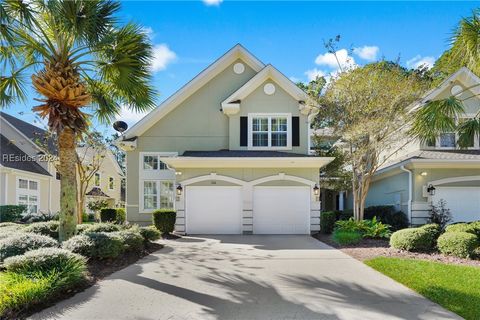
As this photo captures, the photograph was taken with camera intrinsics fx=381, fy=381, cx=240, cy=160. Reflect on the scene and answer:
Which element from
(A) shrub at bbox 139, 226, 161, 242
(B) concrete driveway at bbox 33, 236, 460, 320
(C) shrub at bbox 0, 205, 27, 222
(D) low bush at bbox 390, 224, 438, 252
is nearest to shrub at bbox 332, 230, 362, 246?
(D) low bush at bbox 390, 224, 438, 252

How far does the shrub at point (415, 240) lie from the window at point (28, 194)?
20727mm

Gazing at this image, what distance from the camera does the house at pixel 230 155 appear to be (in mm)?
16094

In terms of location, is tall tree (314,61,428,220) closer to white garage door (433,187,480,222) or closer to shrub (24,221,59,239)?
white garage door (433,187,480,222)

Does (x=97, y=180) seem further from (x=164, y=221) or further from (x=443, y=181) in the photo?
(x=443, y=181)

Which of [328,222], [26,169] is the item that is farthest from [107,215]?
[328,222]

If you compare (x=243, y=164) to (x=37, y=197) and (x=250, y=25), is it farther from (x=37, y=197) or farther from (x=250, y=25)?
(x=37, y=197)

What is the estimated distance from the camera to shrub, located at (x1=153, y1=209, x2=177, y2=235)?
15.2 metres

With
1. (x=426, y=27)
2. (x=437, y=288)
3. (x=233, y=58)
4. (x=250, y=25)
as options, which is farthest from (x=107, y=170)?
(x=437, y=288)

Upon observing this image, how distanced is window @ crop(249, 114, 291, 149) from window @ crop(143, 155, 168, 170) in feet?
15.4

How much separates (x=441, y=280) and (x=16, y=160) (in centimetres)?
2328

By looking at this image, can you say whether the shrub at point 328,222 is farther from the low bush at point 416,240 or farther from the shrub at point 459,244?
the shrub at point 459,244

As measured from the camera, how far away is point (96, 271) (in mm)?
8219

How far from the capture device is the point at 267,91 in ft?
58.5

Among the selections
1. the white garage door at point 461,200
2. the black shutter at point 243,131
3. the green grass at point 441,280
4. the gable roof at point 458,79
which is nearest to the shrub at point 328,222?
the white garage door at point 461,200
